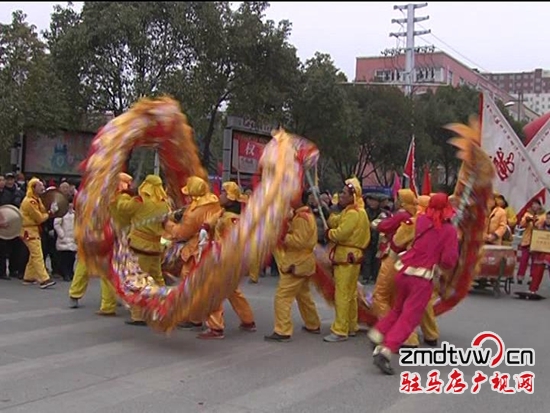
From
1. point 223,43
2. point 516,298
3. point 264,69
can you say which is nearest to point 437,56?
point 264,69

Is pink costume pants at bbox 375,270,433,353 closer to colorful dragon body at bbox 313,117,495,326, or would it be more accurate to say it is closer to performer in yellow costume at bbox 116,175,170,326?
colorful dragon body at bbox 313,117,495,326

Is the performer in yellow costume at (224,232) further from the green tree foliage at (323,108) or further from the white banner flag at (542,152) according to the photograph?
the green tree foliage at (323,108)

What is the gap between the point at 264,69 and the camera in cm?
1898

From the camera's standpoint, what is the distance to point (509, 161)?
10.3 m

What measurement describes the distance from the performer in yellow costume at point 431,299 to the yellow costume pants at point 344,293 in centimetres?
56

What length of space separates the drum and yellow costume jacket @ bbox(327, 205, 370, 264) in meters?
4.47

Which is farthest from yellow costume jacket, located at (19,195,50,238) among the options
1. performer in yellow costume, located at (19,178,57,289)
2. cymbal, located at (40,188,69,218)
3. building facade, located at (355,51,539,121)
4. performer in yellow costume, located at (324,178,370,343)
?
building facade, located at (355,51,539,121)

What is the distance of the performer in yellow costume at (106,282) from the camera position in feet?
25.3

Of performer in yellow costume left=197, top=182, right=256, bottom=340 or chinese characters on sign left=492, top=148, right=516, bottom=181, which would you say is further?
chinese characters on sign left=492, top=148, right=516, bottom=181

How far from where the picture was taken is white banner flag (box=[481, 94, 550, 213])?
33.4ft

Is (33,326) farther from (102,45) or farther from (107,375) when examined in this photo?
(102,45)

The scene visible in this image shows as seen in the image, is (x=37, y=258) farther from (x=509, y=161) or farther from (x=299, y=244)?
(x=509, y=161)

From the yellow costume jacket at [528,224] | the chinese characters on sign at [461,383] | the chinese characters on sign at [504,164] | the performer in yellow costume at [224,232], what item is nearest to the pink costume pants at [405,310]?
the chinese characters on sign at [461,383]

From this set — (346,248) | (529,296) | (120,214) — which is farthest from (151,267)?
(529,296)
